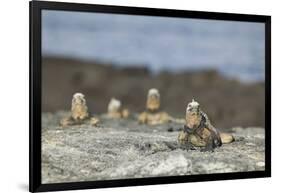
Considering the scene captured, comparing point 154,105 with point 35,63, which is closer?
point 35,63

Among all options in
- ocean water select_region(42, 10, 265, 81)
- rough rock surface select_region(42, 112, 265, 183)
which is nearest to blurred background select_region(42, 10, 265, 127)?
ocean water select_region(42, 10, 265, 81)

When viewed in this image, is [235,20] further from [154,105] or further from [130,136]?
[130,136]

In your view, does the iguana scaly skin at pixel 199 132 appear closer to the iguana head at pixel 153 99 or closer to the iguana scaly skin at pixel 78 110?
the iguana head at pixel 153 99

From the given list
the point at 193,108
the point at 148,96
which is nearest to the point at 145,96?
the point at 148,96

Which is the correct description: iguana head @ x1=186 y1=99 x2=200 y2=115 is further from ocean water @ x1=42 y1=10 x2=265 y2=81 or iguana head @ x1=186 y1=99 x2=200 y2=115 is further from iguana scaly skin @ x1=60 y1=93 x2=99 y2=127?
iguana scaly skin @ x1=60 y1=93 x2=99 y2=127

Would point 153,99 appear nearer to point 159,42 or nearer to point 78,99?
point 159,42

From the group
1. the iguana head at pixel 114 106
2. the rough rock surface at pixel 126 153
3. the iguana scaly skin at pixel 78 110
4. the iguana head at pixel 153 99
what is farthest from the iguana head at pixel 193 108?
the iguana scaly skin at pixel 78 110

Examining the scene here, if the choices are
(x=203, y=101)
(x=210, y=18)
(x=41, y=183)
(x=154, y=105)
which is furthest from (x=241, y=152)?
(x=41, y=183)
